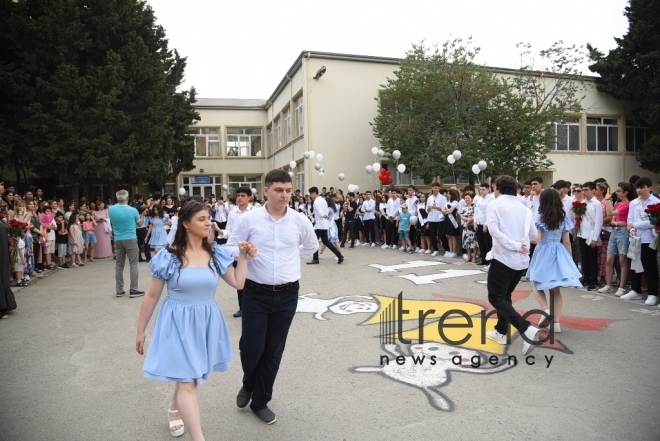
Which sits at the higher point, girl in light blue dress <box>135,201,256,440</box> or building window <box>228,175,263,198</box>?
building window <box>228,175,263,198</box>

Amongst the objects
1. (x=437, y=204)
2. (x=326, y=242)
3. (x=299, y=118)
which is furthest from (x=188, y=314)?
(x=299, y=118)

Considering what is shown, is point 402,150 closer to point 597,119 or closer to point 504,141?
point 504,141

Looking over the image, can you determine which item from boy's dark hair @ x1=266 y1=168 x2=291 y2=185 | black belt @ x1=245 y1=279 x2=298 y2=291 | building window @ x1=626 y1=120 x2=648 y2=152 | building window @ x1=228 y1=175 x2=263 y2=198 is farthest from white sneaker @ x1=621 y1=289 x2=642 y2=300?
building window @ x1=228 y1=175 x2=263 y2=198

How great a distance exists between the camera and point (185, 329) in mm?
3350

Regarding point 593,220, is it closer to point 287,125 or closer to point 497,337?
point 497,337

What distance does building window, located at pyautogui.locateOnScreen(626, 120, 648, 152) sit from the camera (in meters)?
32.8


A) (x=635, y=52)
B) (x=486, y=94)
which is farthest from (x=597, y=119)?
(x=486, y=94)

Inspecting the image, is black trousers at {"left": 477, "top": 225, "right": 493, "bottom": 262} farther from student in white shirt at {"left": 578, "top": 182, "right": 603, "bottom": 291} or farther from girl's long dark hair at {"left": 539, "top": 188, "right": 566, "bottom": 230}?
girl's long dark hair at {"left": 539, "top": 188, "right": 566, "bottom": 230}

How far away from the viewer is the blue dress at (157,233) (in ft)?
45.3

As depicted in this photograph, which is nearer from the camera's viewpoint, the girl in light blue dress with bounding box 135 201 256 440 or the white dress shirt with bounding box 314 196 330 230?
the girl in light blue dress with bounding box 135 201 256 440

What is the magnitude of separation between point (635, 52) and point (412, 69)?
15479 millimetres

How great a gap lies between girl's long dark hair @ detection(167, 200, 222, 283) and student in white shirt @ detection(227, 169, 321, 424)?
0.37 meters

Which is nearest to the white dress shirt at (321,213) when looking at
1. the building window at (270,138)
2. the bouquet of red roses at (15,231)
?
the bouquet of red roses at (15,231)

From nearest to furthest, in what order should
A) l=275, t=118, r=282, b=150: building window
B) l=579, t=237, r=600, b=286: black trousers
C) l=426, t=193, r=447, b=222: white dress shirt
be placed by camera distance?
l=579, t=237, r=600, b=286: black trousers, l=426, t=193, r=447, b=222: white dress shirt, l=275, t=118, r=282, b=150: building window
